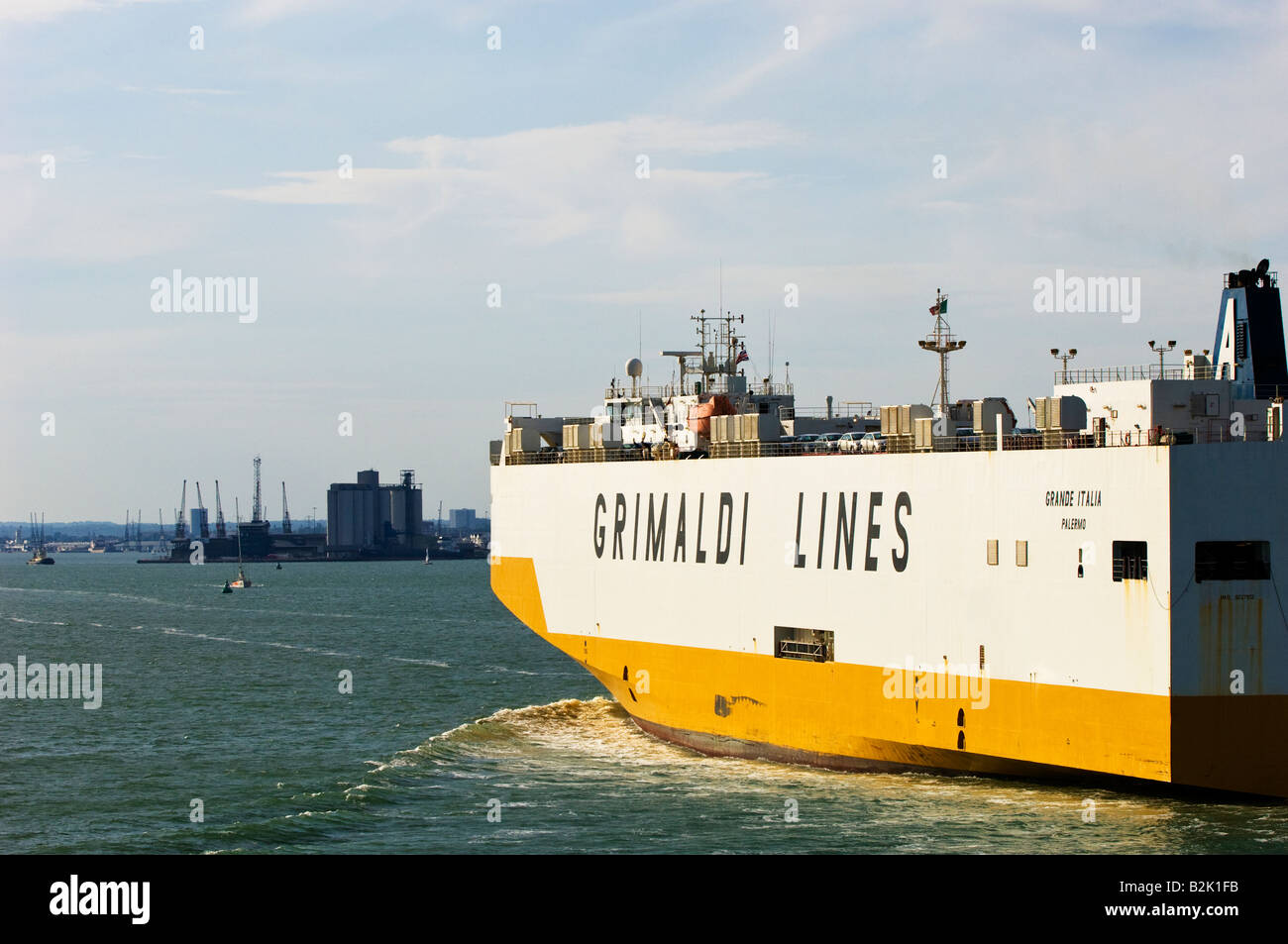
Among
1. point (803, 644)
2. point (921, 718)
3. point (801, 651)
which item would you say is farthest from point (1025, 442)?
point (801, 651)

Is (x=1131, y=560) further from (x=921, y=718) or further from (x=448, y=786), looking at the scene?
(x=448, y=786)

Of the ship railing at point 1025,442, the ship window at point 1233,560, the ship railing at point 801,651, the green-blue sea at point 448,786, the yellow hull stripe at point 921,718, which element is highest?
the ship railing at point 1025,442

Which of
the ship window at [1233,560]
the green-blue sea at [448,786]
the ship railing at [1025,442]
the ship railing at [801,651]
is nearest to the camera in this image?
the ship window at [1233,560]

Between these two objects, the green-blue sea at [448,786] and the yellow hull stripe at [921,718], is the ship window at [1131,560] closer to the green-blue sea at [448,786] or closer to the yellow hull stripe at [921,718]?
the yellow hull stripe at [921,718]

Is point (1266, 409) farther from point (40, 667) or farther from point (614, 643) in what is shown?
point (40, 667)

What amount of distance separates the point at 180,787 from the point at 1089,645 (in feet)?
65.4

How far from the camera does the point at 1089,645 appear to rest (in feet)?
88.8

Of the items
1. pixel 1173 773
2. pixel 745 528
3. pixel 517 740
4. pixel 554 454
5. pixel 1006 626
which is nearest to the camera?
pixel 1173 773

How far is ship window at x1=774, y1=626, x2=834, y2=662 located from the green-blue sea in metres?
2.51

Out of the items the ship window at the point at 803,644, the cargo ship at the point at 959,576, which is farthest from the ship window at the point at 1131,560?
the ship window at the point at 803,644

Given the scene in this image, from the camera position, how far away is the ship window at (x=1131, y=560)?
2633 centimetres

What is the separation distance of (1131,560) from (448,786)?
15.3 m

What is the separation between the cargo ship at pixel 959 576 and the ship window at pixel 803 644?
2.4 inches
